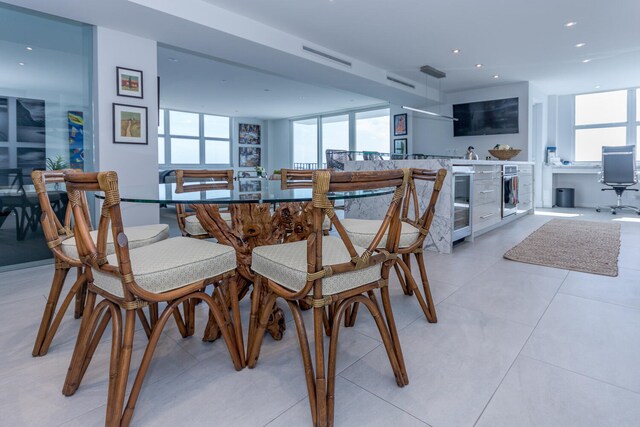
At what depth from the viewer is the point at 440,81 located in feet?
22.4

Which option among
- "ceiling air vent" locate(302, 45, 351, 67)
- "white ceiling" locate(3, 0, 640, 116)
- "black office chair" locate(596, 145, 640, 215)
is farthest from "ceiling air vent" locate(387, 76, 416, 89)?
"black office chair" locate(596, 145, 640, 215)

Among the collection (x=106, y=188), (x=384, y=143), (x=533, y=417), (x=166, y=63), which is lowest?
(x=533, y=417)

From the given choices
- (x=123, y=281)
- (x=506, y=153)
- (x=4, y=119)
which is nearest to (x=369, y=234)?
(x=123, y=281)

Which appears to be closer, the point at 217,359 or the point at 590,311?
the point at 217,359

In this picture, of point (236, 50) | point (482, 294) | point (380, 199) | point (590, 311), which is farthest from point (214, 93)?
point (590, 311)

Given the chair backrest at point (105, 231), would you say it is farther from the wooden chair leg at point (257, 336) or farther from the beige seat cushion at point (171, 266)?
the wooden chair leg at point (257, 336)

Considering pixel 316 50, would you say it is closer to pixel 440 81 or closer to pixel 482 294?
pixel 440 81

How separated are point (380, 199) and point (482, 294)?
1981mm

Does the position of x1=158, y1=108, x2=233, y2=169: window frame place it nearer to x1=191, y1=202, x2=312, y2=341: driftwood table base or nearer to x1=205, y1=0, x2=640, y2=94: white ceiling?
x1=205, y1=0, x2=640, y2=94: white ceiling

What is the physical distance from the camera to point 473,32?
4.38 meters

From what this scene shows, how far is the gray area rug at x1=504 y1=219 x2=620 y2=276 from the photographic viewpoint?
10.1ft

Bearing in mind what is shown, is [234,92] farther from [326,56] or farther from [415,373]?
[415,373]

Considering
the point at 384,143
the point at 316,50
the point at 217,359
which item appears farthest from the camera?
the point at 384,143

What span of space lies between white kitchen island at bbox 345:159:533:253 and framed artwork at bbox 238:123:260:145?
7929 millimetres
